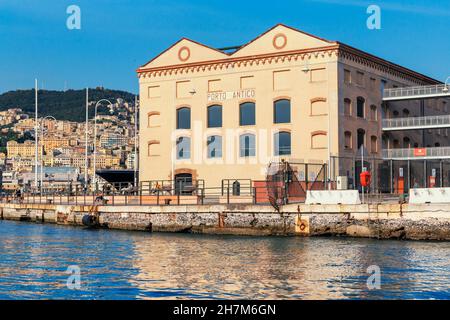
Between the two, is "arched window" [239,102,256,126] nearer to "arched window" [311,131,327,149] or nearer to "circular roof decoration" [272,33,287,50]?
"circular roof decoration" [272,33,287,50]

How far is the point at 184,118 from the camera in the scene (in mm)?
59656

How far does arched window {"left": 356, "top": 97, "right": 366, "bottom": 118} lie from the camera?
55703mm

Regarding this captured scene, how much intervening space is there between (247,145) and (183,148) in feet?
20.4

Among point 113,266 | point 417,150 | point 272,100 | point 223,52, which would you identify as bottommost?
point 113,266

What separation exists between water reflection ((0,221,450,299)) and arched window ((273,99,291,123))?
835 inches

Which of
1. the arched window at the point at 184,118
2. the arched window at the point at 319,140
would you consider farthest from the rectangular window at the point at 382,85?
the arched window at the point at 184,118

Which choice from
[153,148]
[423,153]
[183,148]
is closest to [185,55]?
[183,148]

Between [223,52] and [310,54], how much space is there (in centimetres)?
808

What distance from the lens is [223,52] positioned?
5794cm

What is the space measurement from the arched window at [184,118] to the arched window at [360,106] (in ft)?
45.7

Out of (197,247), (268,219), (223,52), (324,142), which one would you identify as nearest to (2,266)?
(197,247)

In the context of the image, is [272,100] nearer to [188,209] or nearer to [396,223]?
[188,209]

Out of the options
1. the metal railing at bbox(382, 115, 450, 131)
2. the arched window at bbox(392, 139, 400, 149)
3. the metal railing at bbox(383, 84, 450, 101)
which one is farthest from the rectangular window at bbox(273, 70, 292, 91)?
the arched window at bbox(392, 139, 400, 149)
